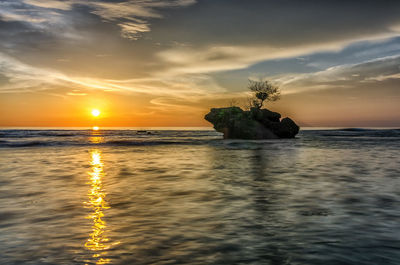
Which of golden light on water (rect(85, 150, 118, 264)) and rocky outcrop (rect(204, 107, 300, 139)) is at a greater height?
rocky outcrop (rect(204, 107, 300, 139))

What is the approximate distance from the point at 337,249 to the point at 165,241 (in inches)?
98.5

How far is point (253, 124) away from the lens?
56312mm

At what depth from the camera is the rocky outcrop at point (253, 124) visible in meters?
56.3

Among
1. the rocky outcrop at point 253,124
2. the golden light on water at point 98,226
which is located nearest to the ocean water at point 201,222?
the golden light on water at point 98,226

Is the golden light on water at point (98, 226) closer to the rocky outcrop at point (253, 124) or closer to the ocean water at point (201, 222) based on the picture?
the ocean water at point (201, 222)

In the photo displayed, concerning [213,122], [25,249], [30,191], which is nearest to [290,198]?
[25,249]

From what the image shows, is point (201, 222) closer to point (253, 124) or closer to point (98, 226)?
point (98, 226)

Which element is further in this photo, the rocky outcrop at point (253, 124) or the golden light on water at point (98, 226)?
the rocky outcrop at point (253, 124)

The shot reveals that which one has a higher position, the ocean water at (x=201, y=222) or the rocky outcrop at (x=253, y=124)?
the rocky outcrop at (x=253, y=124)

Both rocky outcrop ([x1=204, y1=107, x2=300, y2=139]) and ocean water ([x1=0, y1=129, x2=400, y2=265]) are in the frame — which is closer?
ocean water ([x1=0, y1=129, x2=400, y2=265])

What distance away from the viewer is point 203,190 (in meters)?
9.67

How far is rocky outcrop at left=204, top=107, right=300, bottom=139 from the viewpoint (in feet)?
185

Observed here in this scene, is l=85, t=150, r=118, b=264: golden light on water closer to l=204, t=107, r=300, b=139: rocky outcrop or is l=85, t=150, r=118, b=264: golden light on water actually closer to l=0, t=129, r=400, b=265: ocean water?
l=0, t=129, r=400, b=265: ocean water

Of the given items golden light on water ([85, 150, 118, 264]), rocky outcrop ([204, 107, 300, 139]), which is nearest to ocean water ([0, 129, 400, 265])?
golden light on water ([85, 150, 118, 264])
